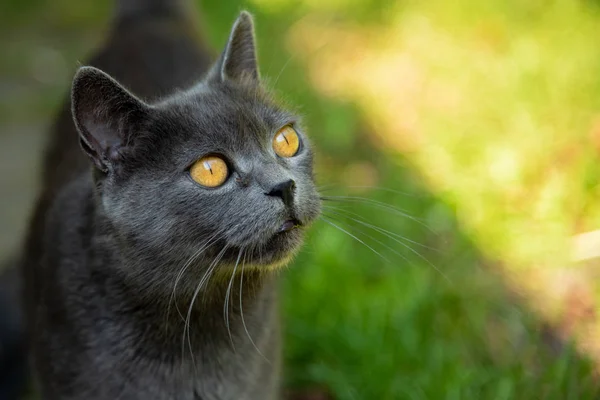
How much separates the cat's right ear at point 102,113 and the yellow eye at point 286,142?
32 centimetres

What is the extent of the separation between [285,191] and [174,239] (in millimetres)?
287

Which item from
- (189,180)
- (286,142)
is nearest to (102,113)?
(189,180)

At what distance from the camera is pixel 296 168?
1628 millimetres

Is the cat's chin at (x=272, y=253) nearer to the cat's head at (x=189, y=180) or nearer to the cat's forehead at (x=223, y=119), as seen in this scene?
the cat's head at (x=189, y=180)

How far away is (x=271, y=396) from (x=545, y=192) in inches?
61.6

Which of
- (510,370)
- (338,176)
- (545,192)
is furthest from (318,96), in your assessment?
(510,370)

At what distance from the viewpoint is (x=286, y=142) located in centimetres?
167

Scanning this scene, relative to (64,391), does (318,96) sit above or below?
above

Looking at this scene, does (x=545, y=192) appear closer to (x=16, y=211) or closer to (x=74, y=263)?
(x=74, y=263)

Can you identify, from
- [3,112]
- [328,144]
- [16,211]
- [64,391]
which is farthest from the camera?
[3,112]

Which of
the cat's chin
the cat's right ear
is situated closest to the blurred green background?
the cat's chin

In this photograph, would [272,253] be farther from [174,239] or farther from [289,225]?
[174,239]

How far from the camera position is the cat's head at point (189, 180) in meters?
1.46

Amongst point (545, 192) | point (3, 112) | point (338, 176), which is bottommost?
point (3, 112)
